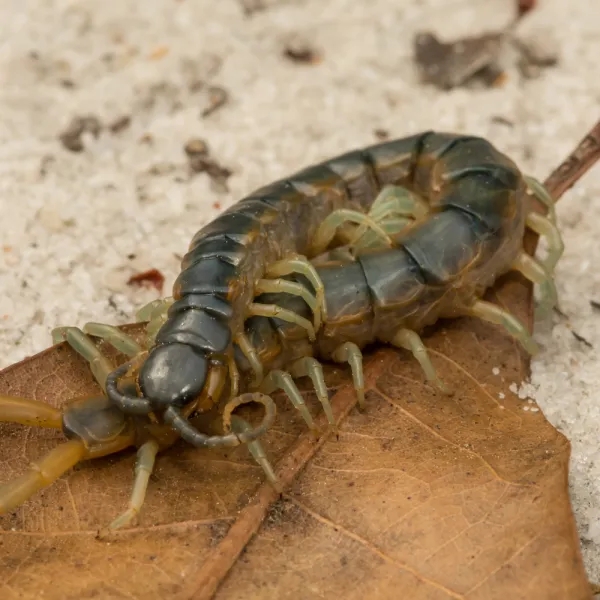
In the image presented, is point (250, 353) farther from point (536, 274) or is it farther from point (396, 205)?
point (536, 274)

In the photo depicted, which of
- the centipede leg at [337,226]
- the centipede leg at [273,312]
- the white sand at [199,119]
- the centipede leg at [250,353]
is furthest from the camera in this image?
Answer: the white sand at [199,119]

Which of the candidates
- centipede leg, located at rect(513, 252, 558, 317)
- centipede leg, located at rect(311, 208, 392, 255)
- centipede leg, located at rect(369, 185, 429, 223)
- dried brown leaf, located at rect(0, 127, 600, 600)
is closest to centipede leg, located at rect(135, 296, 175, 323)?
dried brown leaf, located at rect(0, 127, 600, 600)

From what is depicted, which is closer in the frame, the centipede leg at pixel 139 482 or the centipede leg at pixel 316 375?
the centipede leg at pixel 139 482

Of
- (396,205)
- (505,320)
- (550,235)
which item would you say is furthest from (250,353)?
(550,235)

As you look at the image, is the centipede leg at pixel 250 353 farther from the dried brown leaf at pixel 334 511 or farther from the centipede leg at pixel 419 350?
the centipede leg at pixel 419 350

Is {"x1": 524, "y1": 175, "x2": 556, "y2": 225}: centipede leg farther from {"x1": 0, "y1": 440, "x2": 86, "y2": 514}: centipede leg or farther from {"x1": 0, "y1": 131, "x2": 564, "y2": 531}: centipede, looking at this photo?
{"x1": 0, "y1": 440, "x2": 86, "y2": 514}: centipede leg

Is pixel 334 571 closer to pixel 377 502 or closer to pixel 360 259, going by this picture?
pixel 377 502

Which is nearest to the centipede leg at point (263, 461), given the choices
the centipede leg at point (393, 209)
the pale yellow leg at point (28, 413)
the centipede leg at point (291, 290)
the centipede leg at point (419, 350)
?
the centipede leg at point (291, 290)
